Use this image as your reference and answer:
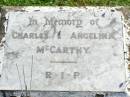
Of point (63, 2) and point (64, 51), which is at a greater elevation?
point (63, 2)

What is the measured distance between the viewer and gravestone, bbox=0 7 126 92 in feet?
10.3

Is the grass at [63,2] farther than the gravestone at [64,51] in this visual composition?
Yes

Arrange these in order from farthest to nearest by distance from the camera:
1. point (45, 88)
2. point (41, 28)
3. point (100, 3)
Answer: point (100, 3), point (41, 28), point (45, 88)

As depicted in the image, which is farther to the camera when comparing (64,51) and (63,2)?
(63,2)

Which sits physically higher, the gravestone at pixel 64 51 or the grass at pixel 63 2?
the grass at pixel 63 2

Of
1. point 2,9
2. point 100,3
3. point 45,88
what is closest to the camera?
point 45,88

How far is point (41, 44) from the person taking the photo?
3340mm

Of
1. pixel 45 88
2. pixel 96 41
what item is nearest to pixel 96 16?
pixel 96 41

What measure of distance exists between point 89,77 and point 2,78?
0.74m

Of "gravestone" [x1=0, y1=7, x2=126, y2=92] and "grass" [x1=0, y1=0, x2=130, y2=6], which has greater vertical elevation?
"grass" [x1=0, y1=0, x2=130, y2=6]

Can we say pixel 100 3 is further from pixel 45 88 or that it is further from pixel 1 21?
pixel 45 88

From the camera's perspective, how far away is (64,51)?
332 cm

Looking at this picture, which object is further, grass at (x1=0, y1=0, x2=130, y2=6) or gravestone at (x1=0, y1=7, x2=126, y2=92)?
grass at (x1=0, y1=0, x2=130, y2=6)

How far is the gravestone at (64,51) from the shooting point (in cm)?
315
